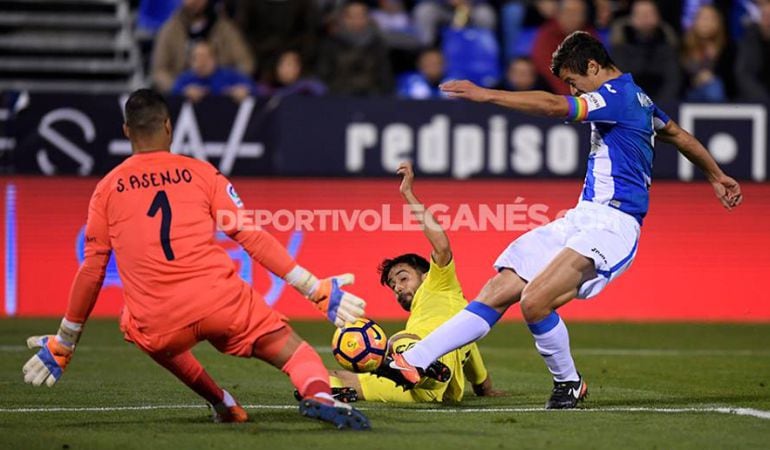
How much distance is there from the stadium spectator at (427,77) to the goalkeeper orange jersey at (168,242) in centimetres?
1009

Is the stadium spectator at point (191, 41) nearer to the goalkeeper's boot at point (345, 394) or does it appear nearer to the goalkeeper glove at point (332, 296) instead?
the goalkeeper's boot at point (345, 394)

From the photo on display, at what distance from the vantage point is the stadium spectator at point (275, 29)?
1755cm

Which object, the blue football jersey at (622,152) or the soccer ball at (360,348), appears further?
the blue football jersey at (622,152)

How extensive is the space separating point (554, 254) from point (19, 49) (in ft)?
38.9

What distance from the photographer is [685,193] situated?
15562 mm

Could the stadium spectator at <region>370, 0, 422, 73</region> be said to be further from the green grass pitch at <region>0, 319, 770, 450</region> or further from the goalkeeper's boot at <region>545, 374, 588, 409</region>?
the goalkeeper's boot at <region>545, 374, 588, 409</region>

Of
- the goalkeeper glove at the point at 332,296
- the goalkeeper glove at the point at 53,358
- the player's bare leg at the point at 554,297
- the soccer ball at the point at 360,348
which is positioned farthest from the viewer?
the player's bare leg at the point at 554,297

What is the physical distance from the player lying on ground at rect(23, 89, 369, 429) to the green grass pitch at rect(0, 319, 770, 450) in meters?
0.39

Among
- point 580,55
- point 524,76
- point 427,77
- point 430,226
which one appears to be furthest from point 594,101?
point 427,77

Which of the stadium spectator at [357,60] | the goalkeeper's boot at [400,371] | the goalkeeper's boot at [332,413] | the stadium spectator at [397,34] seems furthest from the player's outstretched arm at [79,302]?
the stadium spectator at [397,34]

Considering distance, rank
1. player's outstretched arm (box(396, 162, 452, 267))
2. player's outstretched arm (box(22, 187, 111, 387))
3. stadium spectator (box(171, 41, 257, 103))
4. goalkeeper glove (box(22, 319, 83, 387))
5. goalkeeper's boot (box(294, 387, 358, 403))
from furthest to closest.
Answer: stadium spectator (box(171, 41, 257, 103)) < goalkeeper's boot (box(294, 387, 358, 403)) < player's outstretched arm (box(396, 162, 452, 267)) < goalkeeper glove (box(22, 319, 83, 387)) < player's outstretched arm (box(22, 187, 111, 387))

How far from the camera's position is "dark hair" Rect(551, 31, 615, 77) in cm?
835

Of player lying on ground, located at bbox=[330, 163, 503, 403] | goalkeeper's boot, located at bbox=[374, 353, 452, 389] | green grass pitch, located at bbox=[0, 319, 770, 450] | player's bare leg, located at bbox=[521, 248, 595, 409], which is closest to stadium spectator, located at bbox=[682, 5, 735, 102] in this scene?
green grass pitch, located at bbox=[0, 319, 770, 450]

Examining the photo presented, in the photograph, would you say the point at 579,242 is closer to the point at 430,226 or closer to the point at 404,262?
the point at 430,226
